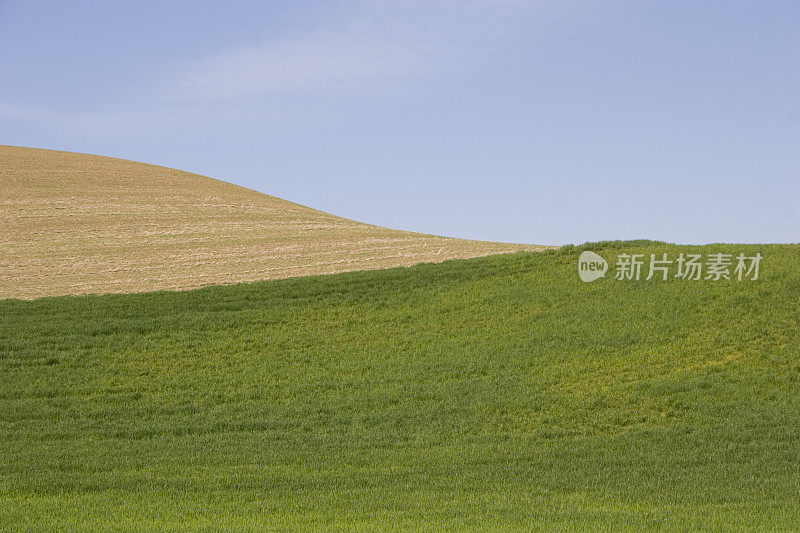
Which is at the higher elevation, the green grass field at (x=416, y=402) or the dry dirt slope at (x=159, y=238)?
the dry dirt slope at (x=159, y=238)

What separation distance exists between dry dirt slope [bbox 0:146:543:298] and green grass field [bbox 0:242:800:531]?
2.87 meters

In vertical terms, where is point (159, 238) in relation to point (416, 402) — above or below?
above

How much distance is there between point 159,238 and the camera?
130ft

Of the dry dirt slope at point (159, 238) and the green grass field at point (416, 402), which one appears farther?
the dry dirt slope at point (159, 238)

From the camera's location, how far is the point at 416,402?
62.6 feet

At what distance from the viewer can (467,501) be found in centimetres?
1173

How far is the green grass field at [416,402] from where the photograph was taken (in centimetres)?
1170

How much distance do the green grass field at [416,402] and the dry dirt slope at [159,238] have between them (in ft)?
9.42

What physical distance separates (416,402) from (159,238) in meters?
24.5

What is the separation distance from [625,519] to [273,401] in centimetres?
1145

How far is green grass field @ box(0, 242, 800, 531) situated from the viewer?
11703 millimetres

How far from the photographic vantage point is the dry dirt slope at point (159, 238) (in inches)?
1316

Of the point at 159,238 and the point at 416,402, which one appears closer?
the point at 416,402

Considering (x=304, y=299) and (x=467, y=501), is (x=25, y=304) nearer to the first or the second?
(x=304, y=299)
